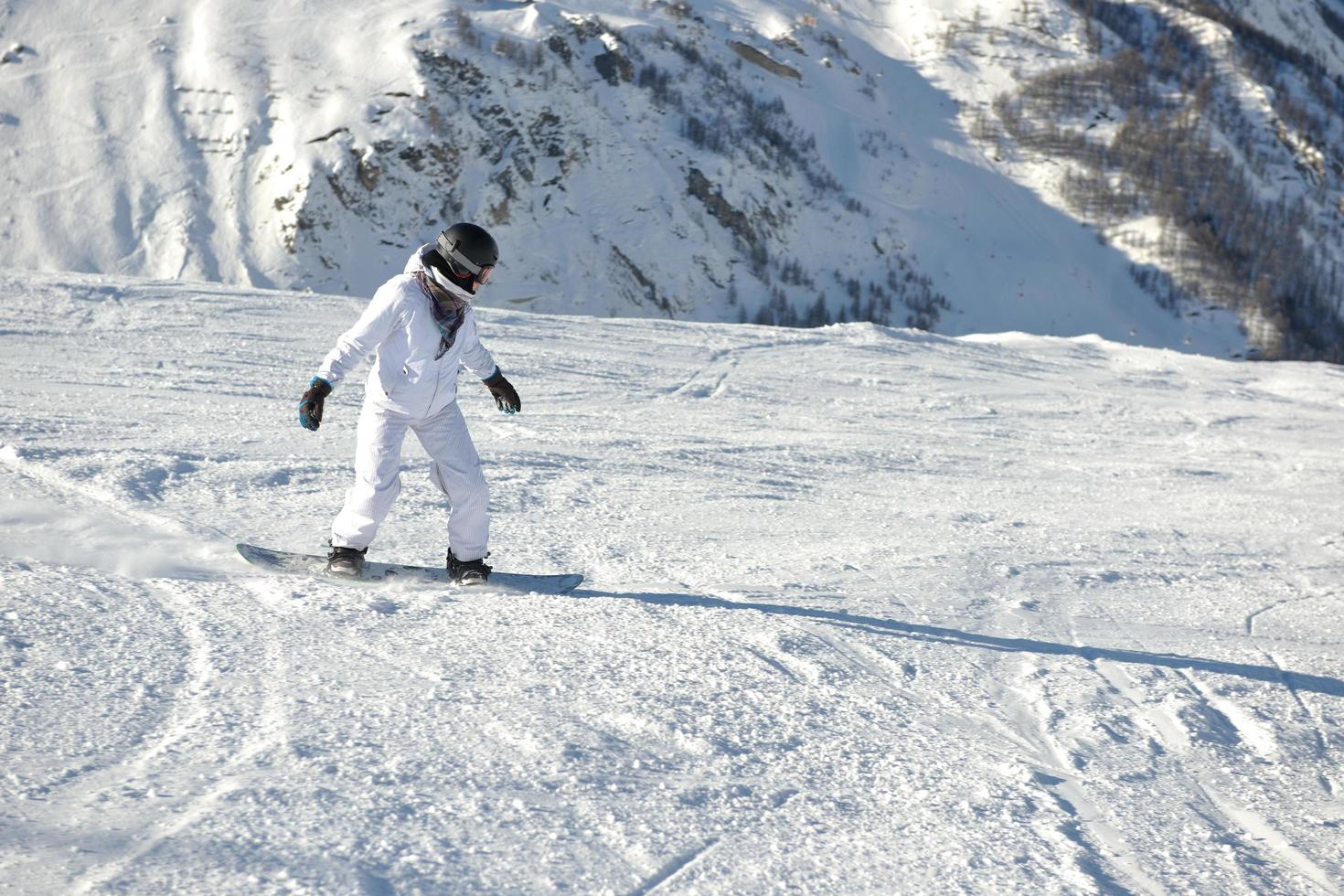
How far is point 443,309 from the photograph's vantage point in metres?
4.35

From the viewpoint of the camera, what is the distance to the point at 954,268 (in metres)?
50.7

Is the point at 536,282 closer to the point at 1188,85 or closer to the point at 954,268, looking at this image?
the point at 954,268

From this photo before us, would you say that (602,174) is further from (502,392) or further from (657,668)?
(657,668)

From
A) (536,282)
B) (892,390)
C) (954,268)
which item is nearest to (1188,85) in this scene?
(954,268)

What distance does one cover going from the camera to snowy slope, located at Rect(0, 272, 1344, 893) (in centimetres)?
242

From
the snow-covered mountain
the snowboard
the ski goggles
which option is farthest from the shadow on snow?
the snow-covered mountain

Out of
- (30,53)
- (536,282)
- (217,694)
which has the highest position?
(217,694)

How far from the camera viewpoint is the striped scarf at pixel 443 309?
4.31 metres

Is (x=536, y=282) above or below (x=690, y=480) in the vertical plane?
below

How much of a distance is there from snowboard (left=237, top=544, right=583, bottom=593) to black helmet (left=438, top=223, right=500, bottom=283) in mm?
1243

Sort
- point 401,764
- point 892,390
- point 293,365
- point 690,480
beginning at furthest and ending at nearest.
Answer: point 892,390 → point 293,365 → point 690,480 → point 401,764

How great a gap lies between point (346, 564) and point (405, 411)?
0.66 metres

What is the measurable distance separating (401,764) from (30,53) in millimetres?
53030

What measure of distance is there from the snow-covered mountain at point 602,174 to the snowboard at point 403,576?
128 feet
